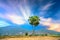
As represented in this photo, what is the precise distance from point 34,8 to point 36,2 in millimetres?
121

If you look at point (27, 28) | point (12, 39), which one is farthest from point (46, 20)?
point (12, 39)

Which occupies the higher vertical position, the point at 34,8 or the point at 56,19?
the point at 34,8

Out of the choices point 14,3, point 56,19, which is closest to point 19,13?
point 14,3

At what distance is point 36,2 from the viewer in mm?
2631

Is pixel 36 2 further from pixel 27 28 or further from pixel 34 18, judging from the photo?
pixel 27 28

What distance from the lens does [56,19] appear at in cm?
260

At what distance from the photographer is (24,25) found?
257cm

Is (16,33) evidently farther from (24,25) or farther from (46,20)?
(46,20)

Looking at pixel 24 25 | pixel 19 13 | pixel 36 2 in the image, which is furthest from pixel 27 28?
pixel 36 2

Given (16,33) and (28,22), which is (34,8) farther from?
(16,33)

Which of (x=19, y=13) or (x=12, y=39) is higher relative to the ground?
(x=19, y=13)

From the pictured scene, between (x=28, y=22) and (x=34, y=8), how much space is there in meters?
0.29

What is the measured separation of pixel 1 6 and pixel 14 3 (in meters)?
0.25

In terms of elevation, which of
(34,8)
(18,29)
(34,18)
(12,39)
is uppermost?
(34,8)
